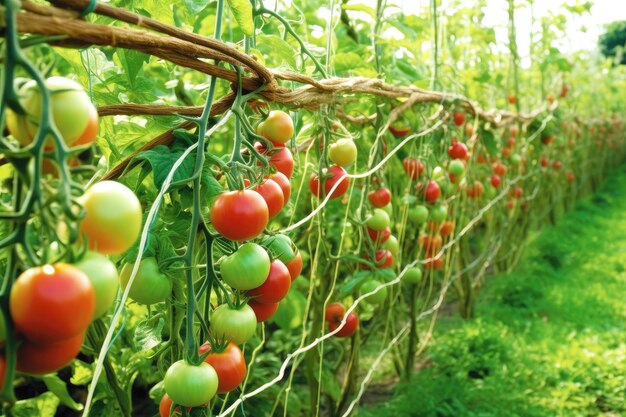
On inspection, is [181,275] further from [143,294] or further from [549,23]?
[549,23]

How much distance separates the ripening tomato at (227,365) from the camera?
31.2 inches

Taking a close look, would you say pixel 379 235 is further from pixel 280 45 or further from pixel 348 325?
pixel 280 45

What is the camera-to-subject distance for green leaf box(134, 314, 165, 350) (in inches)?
34.7

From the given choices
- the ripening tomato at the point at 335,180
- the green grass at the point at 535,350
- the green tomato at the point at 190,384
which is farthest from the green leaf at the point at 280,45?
the green grass at the point at 535,350

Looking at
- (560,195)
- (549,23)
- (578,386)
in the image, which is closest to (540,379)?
(578,386)

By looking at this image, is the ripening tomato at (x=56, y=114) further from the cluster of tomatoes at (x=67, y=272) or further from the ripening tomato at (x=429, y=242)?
the ripening tomato at (x=429, y=242)

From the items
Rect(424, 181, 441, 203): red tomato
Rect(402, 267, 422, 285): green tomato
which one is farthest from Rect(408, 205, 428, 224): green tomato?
Rect(402, 267, 422, 285): green tomato

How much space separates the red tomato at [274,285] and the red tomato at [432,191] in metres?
1.23

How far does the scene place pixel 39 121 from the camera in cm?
47

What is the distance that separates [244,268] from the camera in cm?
78

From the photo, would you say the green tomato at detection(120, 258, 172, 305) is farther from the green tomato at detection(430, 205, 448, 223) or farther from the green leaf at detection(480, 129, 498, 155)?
the green leaf at detection(480, 129, 498, 155)

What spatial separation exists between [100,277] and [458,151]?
190 centimetres

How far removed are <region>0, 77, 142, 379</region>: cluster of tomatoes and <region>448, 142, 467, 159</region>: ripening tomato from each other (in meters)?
1.85

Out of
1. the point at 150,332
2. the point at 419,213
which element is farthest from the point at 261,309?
the point at 419,213
